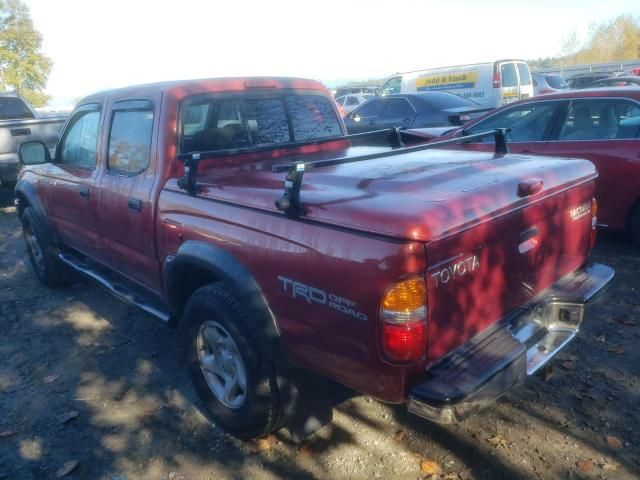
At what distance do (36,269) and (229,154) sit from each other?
3.44 metres

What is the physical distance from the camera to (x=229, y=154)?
136 inches

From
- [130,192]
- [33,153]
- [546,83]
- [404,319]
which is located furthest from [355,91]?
[404,319]

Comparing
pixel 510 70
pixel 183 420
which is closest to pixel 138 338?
pixel 183 420

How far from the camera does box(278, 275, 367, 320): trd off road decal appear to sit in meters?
2.17

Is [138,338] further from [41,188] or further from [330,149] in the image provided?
[330,149]

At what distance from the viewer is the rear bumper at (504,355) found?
6.92 feet

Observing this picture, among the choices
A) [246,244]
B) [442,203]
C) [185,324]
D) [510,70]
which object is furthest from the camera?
[510,70]

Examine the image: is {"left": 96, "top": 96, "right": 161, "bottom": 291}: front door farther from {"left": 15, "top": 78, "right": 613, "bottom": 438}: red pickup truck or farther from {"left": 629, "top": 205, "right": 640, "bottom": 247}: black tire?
{"left": 629, "top": 205, "right": 640, "bottom": 247}: black tire

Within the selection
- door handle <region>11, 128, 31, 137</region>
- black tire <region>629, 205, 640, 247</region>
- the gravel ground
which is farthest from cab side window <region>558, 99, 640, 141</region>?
door handle <region>11, 128, 31, 137</region>

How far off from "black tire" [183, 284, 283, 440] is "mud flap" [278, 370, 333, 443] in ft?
0.17

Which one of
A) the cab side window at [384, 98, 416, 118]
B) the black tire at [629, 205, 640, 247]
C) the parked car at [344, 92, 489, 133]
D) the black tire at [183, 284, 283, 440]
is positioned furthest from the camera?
the cab side window at [384, 98, 416, 118]

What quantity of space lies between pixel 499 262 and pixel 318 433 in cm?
149

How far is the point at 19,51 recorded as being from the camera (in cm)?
3681

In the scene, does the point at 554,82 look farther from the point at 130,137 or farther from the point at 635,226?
the point at 130,137
